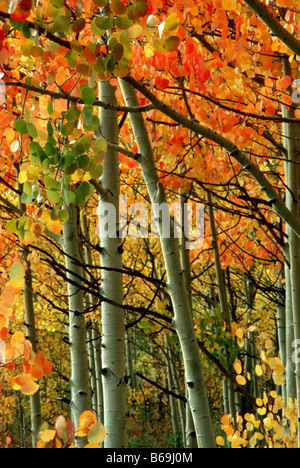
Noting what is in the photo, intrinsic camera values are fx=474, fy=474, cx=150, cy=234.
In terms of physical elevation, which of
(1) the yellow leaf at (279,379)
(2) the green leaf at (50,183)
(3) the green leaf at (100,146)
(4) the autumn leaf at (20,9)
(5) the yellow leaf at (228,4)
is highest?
(5) the yellow leaf at (228,4)

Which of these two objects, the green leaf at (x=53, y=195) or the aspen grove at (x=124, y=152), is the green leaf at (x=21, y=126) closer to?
the aspen grove at (x=124, y=152)

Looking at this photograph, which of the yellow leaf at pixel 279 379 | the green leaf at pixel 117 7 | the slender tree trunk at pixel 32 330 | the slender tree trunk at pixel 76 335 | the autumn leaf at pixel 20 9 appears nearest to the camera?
the autumn leaf at pixel 20 9

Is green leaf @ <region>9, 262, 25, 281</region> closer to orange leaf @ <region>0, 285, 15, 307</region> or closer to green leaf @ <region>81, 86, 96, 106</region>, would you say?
orange leaf @ <region>0, 285, 15, 307</region>

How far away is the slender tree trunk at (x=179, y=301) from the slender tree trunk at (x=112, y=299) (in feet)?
0.88

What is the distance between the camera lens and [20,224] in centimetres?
149

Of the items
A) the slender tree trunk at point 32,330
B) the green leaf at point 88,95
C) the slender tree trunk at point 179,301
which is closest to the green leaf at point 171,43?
the green leaf at point 88,95

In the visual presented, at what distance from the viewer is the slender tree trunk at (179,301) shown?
253 cm

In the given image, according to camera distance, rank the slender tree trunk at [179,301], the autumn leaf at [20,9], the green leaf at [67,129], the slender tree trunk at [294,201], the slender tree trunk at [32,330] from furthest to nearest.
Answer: the slender tree trunk at [32,330] < the slender tree trunk at [294,201] < the slender tree trunk at [179,301] < the green leaf at [67,129] < the autumn leaf at [20,9]

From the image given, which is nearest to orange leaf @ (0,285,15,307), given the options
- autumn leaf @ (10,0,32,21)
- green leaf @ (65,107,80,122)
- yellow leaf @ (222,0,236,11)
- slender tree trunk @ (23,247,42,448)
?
green leaf @ (65,107,80,122)

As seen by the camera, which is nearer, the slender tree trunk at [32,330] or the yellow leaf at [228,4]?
the yellow leaf at [228,4]

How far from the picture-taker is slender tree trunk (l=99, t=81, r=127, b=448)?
2607 millimetres

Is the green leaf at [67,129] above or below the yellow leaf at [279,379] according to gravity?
above

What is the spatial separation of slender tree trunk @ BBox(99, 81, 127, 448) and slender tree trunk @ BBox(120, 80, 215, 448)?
0.88ft
